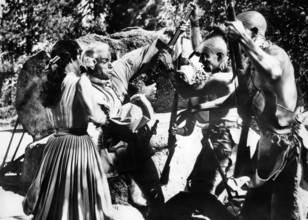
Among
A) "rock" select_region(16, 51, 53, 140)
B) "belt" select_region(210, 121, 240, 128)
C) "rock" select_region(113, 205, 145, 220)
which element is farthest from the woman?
"rock" select_region(16, 51, 53, 140)

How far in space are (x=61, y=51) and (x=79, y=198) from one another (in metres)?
1.14

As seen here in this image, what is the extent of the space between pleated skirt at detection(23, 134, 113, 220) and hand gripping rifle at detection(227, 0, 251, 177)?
117 cm

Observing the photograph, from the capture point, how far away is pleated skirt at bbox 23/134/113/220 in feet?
12.3

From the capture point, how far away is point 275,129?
12.4 feet

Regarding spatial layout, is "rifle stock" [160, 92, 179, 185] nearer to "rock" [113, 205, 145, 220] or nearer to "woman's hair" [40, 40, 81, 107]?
"rock" [113, 205, 145, 220]

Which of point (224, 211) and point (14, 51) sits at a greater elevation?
point (14, 51)

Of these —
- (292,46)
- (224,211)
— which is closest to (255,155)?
(224,211)

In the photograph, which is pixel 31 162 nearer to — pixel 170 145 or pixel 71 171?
pixel 170 145

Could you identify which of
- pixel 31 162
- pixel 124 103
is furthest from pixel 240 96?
pixel 31 162

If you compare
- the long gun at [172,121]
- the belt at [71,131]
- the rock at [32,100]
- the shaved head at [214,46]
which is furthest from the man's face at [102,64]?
the rock at [32,100]

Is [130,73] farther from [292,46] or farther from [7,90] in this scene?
[7,90]

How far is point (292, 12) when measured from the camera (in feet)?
20.6

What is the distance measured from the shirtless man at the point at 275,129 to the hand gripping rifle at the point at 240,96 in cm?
6

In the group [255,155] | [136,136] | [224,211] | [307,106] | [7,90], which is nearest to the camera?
[255,155]
